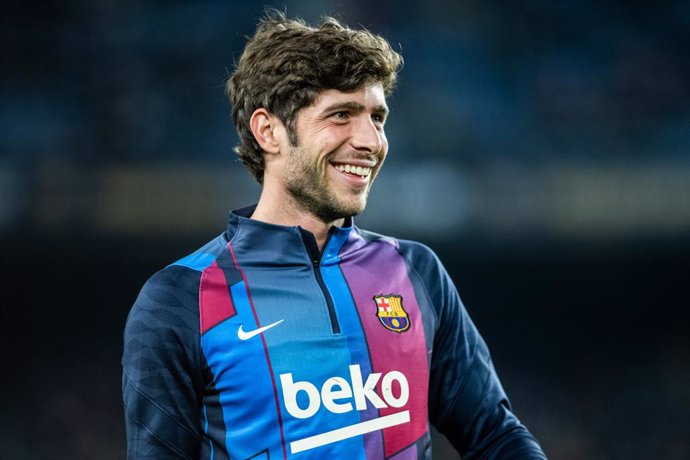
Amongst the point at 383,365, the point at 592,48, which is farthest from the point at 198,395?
the point at 592,48

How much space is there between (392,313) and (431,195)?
432 cm

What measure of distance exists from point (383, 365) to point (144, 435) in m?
0.56

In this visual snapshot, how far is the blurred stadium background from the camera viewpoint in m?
6.12

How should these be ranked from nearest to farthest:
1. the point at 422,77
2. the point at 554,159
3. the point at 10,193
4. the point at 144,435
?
the point at 144,435 → the point at 10,193 → the point at 554,159 → the point at 422,77

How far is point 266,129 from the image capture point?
2182 mm

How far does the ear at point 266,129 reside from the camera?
2152 mm

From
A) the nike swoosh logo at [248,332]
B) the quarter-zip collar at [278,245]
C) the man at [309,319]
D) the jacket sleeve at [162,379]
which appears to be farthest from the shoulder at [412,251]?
the jacket sleeve at [162,379]

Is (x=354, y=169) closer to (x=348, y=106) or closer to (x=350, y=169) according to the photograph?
(x=350, y=169)

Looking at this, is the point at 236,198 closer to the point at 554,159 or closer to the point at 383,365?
the point at 554,159

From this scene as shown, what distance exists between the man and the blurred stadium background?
13.3 feet

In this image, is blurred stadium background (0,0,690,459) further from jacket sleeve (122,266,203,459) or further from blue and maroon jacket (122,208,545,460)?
jacket sleeve (122,266,203,459)

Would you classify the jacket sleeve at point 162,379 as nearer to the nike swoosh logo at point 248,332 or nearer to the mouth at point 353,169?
the nike swoosh logo at point 248,332

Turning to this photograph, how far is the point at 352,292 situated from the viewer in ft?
6.78

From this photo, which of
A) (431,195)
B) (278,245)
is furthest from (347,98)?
(431,195)
